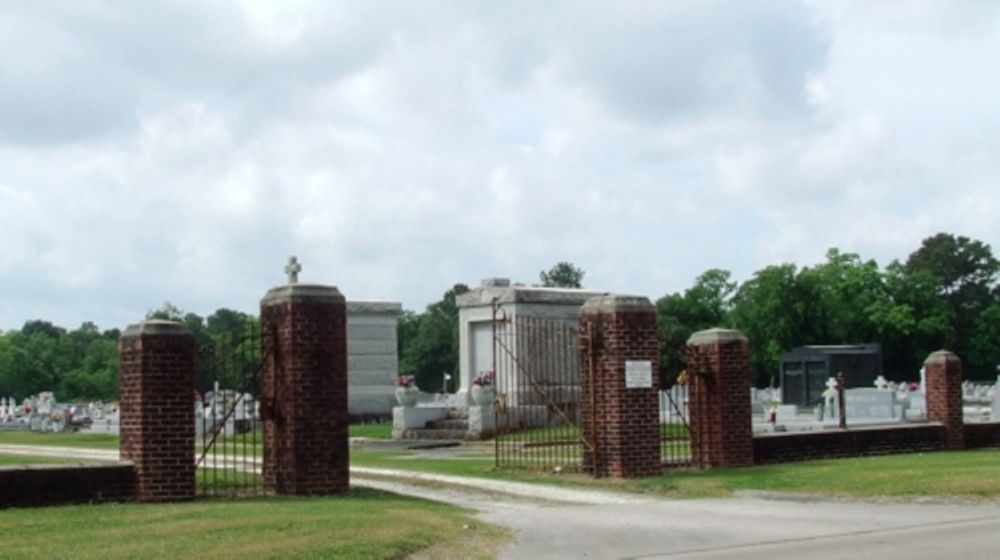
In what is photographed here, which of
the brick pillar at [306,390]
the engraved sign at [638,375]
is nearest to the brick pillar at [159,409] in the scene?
the brick pillar at [306,390]

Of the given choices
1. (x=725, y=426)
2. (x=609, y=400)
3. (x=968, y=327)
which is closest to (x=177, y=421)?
(x=609, y=400)

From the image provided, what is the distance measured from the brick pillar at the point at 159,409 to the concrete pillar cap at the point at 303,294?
4.16 ft

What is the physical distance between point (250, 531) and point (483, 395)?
15267 mm

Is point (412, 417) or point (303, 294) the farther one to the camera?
point (412, 417)

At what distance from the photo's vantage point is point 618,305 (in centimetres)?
1817

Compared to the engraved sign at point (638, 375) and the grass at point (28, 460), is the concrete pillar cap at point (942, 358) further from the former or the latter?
the grass at point (28, 460)

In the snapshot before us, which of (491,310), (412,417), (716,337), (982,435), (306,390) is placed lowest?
(982,435)

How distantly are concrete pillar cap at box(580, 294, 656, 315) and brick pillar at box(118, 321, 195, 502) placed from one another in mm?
5995

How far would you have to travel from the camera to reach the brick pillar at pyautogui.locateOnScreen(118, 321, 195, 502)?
48.5ft

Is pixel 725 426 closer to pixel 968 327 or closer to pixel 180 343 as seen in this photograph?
pixel 180 343

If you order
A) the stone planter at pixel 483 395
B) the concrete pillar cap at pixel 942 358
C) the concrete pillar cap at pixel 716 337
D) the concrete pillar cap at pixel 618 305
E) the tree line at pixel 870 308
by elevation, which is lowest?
the stone planter at pixel 483 395

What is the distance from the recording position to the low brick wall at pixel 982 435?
2495 cm

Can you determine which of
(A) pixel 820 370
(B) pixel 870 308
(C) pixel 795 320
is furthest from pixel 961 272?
(A) pixel 820 370

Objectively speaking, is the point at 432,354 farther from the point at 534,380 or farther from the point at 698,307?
the point at 534,380
